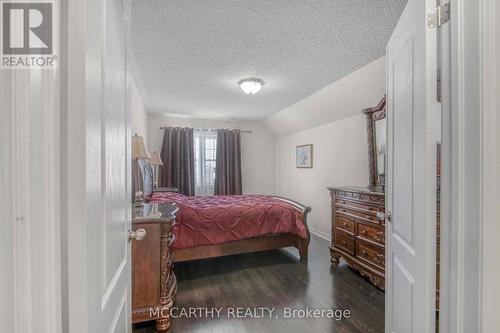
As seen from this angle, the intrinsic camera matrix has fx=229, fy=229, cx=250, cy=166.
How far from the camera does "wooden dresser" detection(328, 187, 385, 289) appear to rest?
2319 mm

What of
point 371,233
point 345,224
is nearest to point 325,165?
point 345,224

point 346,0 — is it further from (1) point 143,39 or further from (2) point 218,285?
(2) point 218,285

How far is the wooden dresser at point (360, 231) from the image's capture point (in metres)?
2.32

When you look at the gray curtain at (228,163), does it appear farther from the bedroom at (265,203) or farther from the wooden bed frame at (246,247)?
the wooden bed frame at (246,247)

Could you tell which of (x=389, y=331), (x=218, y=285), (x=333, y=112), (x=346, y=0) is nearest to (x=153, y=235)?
(x=218, y=285)

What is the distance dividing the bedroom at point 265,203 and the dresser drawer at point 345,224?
70mm

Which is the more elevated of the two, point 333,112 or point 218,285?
point 333,112

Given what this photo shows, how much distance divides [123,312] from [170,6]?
189 cm

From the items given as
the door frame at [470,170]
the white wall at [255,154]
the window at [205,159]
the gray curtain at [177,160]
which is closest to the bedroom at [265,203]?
the door frame at [470,170]

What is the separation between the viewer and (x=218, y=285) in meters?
2.42

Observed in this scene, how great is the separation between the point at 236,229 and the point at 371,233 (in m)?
1.52

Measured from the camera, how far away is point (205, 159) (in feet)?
17.4

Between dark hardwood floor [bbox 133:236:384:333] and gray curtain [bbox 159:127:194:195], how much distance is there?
7.42ft

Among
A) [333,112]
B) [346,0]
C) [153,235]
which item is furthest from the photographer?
[333,112]
